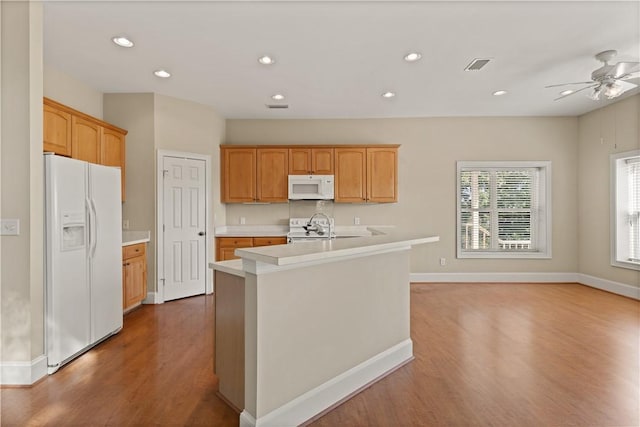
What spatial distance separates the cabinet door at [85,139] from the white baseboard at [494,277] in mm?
4965

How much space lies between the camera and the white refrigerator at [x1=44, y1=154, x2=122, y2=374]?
2609 millimetres

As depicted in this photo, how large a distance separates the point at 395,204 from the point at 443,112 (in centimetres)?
171

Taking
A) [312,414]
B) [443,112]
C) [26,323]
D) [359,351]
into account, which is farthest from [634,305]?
[26,323]

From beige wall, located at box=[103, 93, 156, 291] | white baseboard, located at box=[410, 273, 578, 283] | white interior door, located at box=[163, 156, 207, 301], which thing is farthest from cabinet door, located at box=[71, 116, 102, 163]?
white baseboard, located at box=[410, 273, 578, 283]

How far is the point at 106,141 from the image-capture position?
164 inches

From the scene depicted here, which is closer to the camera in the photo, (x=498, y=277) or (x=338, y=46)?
(x=338, y=46)

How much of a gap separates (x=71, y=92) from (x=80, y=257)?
7.88 ft

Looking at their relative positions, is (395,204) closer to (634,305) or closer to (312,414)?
(634,305)

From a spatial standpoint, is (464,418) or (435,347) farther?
(435,347)

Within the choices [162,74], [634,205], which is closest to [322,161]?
[162,74]

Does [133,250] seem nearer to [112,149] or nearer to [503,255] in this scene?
[112,149]

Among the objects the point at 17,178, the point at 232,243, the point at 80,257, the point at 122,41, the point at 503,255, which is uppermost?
the point at 122,41

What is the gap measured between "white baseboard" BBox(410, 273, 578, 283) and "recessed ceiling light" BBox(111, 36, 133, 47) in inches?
200

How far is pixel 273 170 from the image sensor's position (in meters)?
5.59
